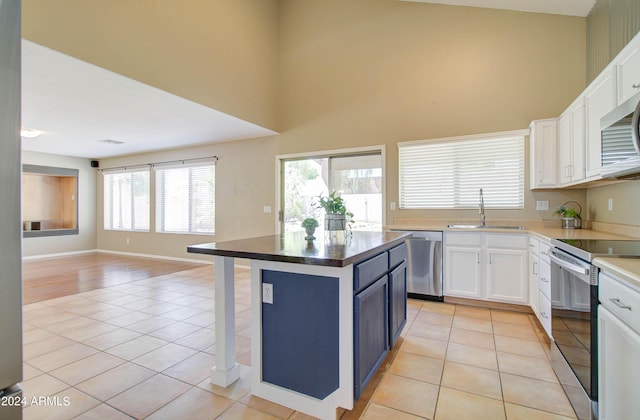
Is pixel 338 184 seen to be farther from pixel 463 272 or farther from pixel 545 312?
pixel 545 312

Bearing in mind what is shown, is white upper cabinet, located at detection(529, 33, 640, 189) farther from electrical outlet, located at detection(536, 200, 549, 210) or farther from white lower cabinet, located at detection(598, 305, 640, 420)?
white lower cabinet, located at detection(598, 305, 640, 420)

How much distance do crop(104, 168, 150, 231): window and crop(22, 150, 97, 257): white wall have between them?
43cm

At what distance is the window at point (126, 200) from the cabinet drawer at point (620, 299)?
777cm

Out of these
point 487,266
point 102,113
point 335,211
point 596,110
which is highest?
point 102,113

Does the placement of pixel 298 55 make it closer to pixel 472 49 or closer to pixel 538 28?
pixel 472 49

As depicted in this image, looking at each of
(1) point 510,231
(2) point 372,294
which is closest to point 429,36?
(1) point 510,231

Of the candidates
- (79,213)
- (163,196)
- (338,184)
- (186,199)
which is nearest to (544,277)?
(338,184)

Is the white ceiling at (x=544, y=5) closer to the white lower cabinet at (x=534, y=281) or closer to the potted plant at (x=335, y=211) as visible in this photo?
the white lower cabinet at (x=534, y=281)

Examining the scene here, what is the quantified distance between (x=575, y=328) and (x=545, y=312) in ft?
2.89

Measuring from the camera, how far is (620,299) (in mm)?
1252

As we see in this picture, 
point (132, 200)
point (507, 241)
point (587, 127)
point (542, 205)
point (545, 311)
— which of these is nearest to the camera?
point (545, 311)

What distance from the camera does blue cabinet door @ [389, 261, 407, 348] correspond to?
2227mm

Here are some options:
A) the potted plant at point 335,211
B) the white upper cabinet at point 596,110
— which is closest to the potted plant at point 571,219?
the white upper cabinet at point 596,110

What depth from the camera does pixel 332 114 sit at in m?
4.93
